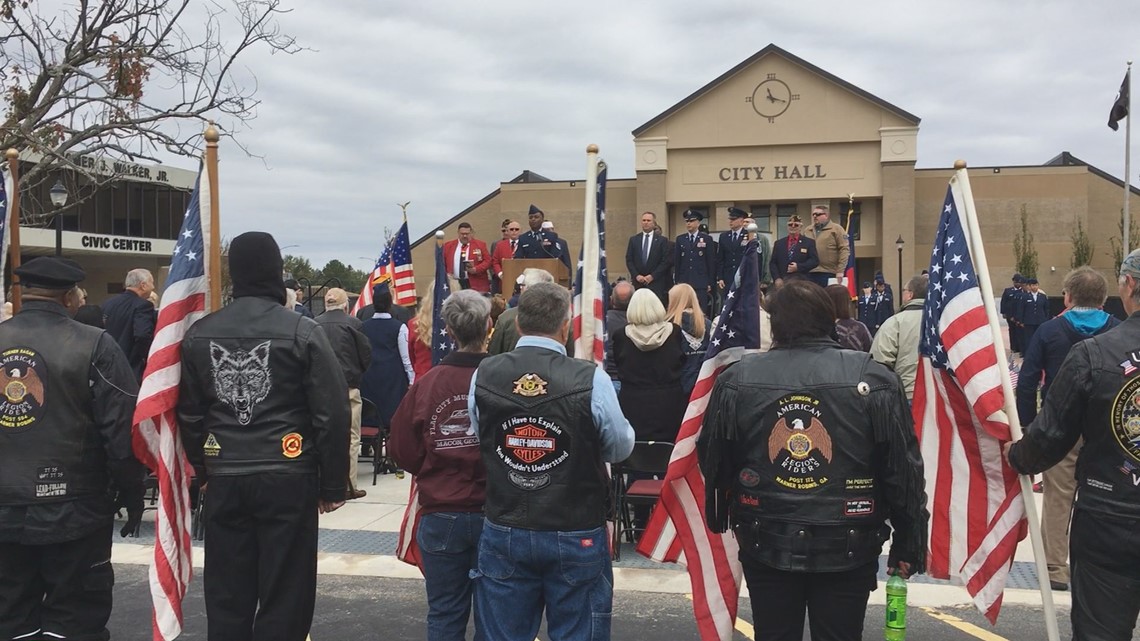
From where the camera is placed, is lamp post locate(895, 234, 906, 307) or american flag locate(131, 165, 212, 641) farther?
lamp post locate(895, 234, 906, 307)

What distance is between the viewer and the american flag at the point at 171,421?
464cm

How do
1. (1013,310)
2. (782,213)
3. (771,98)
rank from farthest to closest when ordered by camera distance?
(771,98) < (782,213) < (1013,310)

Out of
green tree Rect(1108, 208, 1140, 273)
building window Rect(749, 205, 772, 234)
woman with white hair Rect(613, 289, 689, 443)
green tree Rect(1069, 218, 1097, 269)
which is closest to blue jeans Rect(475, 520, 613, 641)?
woman with white hair Rect(613, 289, 689, 443)

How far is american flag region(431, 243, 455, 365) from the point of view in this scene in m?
6.92

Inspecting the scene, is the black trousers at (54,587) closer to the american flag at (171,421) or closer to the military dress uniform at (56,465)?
the military dress uniform at (56,465)

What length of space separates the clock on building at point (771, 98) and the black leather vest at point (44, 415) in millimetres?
46611

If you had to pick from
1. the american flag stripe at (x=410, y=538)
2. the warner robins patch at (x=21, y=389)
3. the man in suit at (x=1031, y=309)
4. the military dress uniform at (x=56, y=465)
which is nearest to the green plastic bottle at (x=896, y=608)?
the american flag stripe at (x=410, y=538)

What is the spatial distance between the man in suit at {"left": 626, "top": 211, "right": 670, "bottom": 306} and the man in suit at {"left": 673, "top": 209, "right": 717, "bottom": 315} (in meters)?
0.31

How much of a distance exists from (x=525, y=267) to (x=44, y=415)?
388 inches

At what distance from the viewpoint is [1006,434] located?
15.2ft

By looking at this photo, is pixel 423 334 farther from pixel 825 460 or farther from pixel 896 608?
pixel 825 460

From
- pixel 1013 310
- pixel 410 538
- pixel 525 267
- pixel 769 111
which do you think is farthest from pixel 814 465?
pixel 769 111

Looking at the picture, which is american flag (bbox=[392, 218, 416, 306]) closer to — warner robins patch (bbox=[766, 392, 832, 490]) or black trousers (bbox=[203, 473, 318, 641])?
A: black trousers (bbox=[203, 473, 318, 641])

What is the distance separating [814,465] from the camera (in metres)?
3.74
